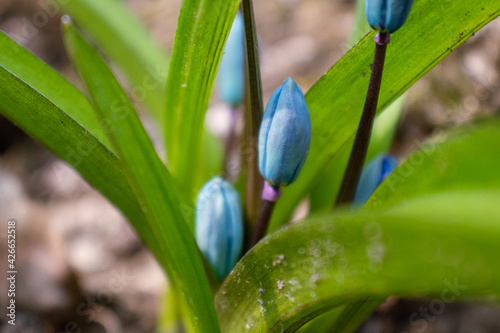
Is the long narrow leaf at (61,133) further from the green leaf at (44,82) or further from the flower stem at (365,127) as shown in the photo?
the flower stem at (365,127)

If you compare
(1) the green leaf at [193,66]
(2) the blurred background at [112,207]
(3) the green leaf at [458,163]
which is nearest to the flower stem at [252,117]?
(1) the green leaf at [193,66]

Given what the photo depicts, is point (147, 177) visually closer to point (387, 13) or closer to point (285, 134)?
point (285, 134)

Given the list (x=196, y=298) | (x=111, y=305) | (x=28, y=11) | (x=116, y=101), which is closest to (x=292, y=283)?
(x=196, y=298)

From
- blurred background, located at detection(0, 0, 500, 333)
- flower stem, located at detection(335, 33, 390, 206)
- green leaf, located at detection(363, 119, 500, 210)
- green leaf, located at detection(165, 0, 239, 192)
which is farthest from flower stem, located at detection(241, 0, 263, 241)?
blurred background, located at detection(0, 0, 500, 333)

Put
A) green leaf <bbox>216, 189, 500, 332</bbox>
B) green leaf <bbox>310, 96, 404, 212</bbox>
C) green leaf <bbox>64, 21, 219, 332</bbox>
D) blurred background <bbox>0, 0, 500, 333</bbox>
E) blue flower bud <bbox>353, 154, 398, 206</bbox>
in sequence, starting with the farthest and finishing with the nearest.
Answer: blurred background <bbox>0, 0, 500, 333</bbox> < green leaf <bbox>310, 96, 404, 212</bbox> < blue flower bud <bbox>353, 154, 398, 206</bbox> < green leaf <bbox>64, 21, 219, 332</bbox> < green leaf <bbox>216, 189, 500, 332</bbox>

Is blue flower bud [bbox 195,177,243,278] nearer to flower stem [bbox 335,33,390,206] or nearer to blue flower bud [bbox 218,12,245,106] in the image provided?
flower stem [bbox 335,33,390,206]

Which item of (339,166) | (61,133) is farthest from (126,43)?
(339,166)

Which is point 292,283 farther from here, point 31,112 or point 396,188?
point 31,112
